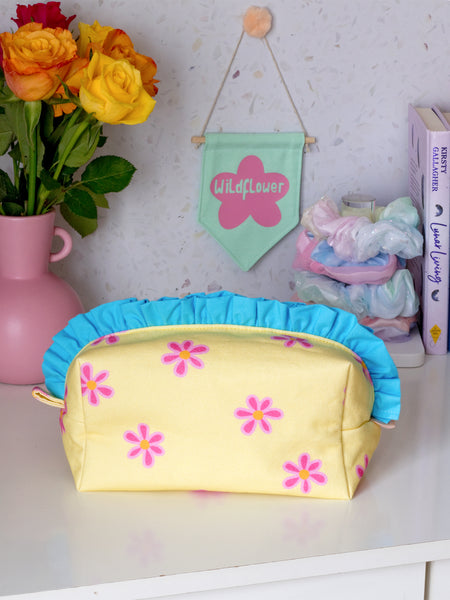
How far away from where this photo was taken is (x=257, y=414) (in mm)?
717

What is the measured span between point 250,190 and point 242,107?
4.5 inches

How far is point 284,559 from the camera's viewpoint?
66cm

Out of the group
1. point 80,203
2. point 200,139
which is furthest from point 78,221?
point 200,139

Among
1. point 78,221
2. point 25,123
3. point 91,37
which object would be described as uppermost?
point 91,37

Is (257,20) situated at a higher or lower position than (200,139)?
higher

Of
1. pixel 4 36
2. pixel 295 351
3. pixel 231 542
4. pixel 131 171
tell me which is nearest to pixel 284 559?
pixel 231 542

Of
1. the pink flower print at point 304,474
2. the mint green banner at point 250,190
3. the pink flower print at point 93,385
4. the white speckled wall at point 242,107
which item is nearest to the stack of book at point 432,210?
the white speckled wall at point 242,107

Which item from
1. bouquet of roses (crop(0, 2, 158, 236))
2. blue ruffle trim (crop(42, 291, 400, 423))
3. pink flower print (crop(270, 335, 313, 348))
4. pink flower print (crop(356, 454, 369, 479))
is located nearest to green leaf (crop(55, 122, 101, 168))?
bouquet of roses (crop(0, 2, 158, 236))

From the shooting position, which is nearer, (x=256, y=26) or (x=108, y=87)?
(x=108, y=87)

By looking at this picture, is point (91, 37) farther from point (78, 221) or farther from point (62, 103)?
point (78, 221)

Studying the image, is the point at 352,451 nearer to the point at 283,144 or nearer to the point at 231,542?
the point at 231,542

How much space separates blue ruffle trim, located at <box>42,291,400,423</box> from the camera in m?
0.75

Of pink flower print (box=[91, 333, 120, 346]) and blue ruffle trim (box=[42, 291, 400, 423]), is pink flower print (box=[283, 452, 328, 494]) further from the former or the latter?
pink flower print (box=[91, 333, 120, 346])

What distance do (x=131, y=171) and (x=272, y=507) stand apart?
0.44 m
